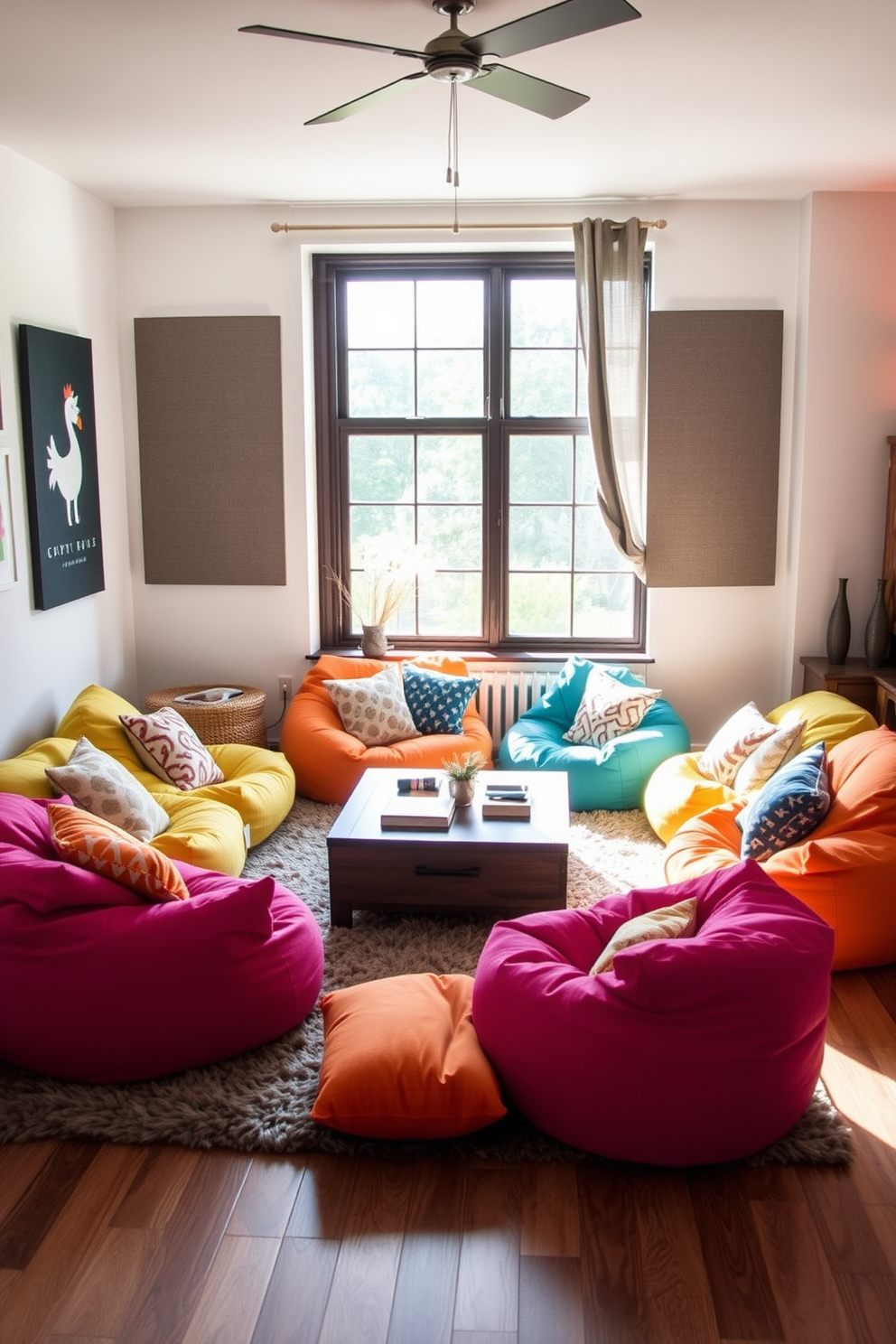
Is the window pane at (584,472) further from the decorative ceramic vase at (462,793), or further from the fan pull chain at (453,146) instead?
the decorative ceramic vase at (462,793)

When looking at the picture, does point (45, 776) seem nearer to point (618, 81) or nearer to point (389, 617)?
point (389, 617)

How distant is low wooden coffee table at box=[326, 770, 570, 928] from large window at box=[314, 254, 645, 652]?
2220 mm

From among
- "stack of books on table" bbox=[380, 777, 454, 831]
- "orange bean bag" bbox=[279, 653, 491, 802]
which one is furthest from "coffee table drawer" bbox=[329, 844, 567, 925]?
"orange bean bag" bbox=[279, 653, 491, 802]

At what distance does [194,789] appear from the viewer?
15.4 feet

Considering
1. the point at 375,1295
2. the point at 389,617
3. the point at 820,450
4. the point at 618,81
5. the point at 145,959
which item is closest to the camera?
the point at 375,1295

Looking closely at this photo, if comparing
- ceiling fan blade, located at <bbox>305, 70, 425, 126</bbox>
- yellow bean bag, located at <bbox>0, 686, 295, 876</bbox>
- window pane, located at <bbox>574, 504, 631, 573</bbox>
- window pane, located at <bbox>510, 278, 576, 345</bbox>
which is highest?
ceiling fan blade, located at <bbox>305, 70, 425, 126</bbox>

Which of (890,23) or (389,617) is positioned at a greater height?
(890,23)

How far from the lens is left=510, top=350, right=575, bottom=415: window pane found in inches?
231

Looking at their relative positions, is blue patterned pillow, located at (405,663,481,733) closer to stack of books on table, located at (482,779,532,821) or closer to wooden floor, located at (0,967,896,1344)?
stack of books on table, located at (482,779,532,821)

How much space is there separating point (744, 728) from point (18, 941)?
292 cm

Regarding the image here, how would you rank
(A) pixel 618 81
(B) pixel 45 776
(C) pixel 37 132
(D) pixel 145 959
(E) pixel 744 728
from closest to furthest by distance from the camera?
(D) pixel 145 959
(A) pixel 618 81
(B) pixel 45 776
(C) pixel 37 132
(E) pixel 744 728

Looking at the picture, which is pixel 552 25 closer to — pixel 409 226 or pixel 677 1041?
pixel 677 1041

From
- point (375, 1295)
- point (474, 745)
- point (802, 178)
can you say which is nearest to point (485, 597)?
point (474, 745)

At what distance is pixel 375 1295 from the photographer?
2350mm
